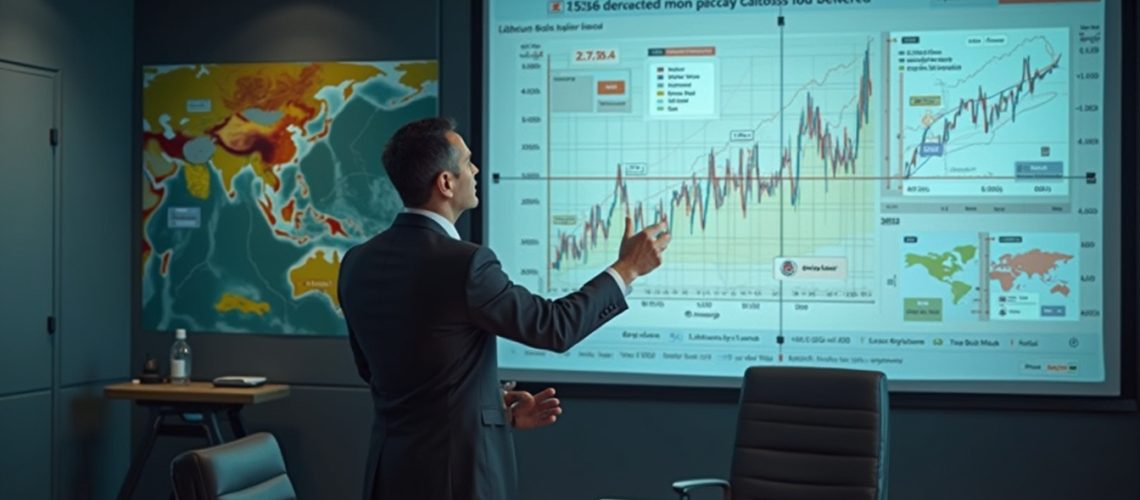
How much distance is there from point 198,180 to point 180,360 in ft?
2.70

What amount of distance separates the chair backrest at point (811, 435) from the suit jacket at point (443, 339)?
4.00ft

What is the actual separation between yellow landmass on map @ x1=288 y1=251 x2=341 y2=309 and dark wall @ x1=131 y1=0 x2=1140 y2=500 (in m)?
0.23

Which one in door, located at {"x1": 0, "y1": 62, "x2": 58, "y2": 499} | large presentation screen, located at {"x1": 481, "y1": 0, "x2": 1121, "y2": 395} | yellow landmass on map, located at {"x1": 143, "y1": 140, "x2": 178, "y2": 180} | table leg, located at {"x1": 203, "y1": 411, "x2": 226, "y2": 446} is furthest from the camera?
yellow landmass on map, located at {"x1": 143, "y1": 140, "x2": 178, "y2": 180}

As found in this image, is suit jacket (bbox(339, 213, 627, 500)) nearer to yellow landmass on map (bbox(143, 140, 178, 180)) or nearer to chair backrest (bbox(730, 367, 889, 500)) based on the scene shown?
chair backrest (bbox(730, 367, 889, 500))

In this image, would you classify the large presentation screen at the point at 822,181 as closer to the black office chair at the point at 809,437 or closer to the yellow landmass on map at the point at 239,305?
the black office chair at the point at 809,437

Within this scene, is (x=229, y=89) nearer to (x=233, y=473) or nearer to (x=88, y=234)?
(x=88, y=234)

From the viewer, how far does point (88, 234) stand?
18.8 feet

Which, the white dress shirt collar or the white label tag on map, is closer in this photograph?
the white dress shirt collar

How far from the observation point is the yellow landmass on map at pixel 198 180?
19.2 feet

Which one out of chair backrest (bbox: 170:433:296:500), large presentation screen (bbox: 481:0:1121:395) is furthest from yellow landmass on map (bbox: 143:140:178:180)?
chair backrest (bbox: 170:433:296:500)

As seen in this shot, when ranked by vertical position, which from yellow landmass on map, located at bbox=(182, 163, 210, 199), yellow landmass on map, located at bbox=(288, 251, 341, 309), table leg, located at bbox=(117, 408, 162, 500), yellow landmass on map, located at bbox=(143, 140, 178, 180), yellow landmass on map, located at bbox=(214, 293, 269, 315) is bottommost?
table leg, located at bbox=(117, 408, 162, 500)

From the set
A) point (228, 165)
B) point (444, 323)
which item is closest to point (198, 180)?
point (228, 165)

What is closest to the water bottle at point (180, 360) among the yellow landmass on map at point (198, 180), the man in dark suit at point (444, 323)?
the yellow landmass on map at point (198, 180)

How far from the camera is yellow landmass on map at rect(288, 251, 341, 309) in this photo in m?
5.69
